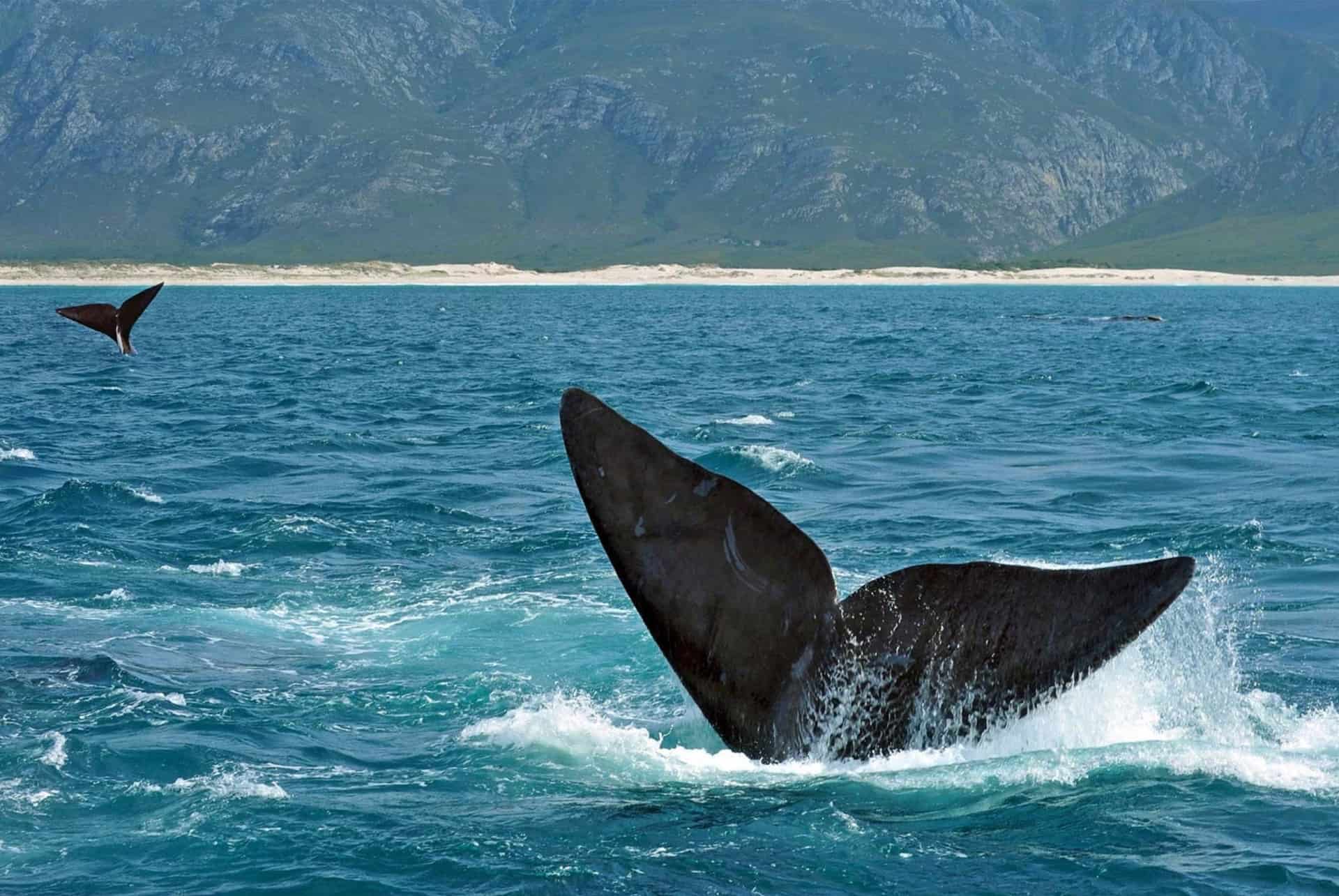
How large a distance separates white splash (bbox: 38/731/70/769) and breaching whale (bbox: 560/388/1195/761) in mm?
4660

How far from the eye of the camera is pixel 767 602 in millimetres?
9047

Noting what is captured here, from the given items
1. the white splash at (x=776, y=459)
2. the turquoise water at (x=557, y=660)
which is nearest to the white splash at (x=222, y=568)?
the turquoise water at (x=557, y=660)

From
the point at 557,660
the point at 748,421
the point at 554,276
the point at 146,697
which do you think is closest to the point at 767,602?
the point at 557,660

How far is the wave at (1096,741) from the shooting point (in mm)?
10453

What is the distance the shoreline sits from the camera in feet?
527

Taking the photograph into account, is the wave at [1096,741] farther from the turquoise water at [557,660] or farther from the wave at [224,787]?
the wave at [224,787]

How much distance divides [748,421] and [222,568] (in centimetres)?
1734

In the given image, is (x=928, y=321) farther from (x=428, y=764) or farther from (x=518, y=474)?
(x=428, y=764)

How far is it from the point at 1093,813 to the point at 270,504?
48.8 feet

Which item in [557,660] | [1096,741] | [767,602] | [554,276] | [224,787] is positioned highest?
[554,276]

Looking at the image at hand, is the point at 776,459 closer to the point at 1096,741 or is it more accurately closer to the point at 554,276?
the point at 1096,741

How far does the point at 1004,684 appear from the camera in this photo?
891 cm

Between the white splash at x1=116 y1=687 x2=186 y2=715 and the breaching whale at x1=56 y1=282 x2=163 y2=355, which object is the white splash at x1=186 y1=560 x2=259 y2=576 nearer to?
the white splash at x1=116 y1=687 x2=186 y2=715

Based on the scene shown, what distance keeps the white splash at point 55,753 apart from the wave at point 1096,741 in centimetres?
276
